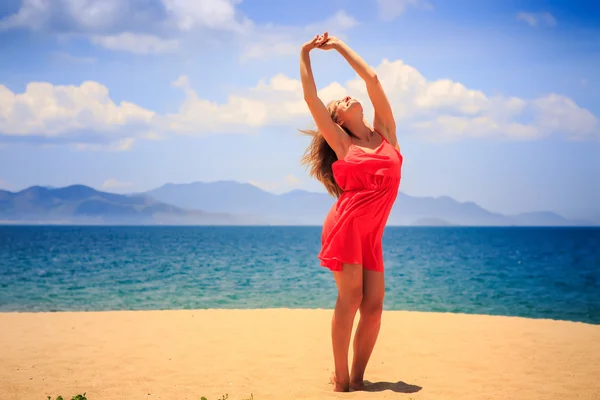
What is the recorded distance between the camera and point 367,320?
4.88 metres

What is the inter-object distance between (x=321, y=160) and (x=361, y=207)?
0.67 m

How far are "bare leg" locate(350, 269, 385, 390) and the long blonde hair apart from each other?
2.66 ft

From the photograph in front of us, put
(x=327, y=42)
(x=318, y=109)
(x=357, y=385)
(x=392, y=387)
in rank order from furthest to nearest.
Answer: (x=392, y=387)
(x=357, y=385)
(x=327, y=42)
(x=318, y=109)

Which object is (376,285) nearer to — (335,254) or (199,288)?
(335,254)

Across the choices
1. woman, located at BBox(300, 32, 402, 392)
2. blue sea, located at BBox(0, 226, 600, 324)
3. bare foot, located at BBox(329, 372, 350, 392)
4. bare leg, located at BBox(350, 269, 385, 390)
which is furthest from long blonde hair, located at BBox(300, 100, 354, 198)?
blue sea, located at BBox(0, 226, 600, 324)

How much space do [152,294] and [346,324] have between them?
50.5 ft

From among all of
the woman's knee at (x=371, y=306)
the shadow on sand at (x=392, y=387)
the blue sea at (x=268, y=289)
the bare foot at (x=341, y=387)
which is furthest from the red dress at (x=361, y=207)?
the blue sea at (x=268, y=289)

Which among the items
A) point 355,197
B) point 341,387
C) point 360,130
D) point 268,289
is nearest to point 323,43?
point 360,130

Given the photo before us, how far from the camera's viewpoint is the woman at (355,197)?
4.68 meters

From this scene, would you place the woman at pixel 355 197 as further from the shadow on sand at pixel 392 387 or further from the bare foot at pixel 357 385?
the shadow on sand at pixel 392 387

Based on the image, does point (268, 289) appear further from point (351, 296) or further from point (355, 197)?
point (355, 197)

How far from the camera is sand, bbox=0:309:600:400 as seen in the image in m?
5.26

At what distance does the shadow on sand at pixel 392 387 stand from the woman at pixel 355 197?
0.20 meters

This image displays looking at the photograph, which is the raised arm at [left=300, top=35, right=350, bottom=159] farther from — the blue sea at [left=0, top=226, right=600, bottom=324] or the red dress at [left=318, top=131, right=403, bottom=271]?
the blue sea at [left=0, top=226, right=600, bottom=324]
